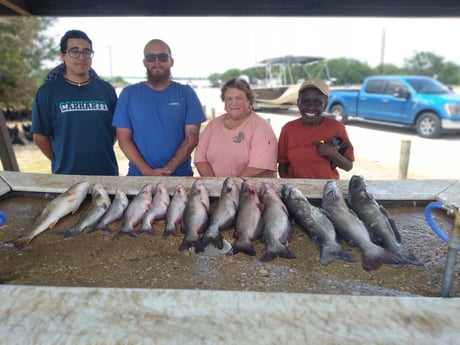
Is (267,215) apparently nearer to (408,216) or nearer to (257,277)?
(257,277)

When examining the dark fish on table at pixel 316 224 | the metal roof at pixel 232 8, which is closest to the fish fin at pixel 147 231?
the dark fish on table at pixel 316 224

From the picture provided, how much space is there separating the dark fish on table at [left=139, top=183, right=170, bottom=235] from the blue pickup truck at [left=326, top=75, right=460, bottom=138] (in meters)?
12.4

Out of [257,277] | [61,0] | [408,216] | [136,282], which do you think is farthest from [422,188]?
[61,0]

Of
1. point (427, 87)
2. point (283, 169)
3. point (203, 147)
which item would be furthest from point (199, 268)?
point (427, 87)

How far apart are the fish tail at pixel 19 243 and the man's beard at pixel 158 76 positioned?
2107 mm

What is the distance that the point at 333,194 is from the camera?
276cm

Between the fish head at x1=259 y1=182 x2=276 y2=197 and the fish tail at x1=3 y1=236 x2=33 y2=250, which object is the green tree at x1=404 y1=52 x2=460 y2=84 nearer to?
the fish head at x1=259 y1=182 x2=276 y2=197

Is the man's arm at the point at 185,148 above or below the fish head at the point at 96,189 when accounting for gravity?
above

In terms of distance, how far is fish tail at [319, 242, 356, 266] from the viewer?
2.11 meters

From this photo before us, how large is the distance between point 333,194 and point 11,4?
4.64 m

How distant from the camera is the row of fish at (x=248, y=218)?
2.22 m

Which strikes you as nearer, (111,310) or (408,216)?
(111,310)

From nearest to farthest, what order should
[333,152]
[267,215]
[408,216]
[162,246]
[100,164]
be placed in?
1. [162,246]
2. [267,215]
3. [408,216]
4. [333,152]
5. [100,164]

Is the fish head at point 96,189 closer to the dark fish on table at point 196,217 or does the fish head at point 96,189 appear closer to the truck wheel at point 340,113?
the dark fish on table at point 196,217
